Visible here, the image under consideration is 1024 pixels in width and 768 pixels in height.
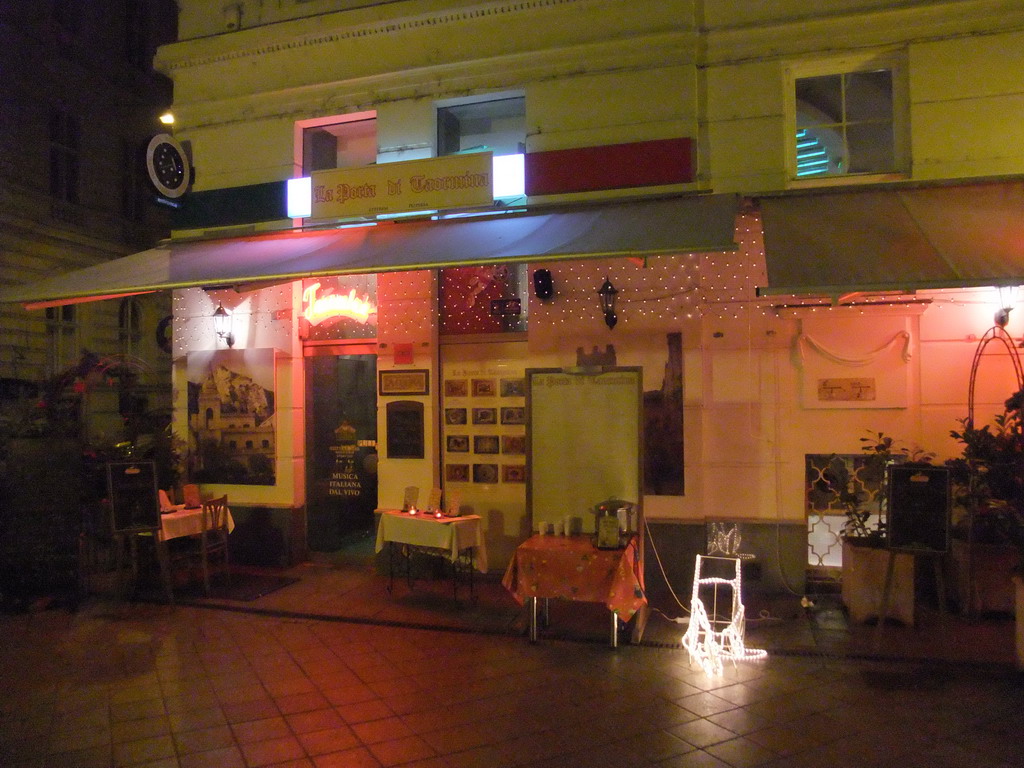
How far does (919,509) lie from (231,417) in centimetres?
806

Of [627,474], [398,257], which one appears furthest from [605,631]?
[398,257]

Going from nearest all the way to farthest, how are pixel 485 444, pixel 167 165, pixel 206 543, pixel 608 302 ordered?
pixel 608 302 → pixel 206 543 → pixel 485 444 → pixel 167 165

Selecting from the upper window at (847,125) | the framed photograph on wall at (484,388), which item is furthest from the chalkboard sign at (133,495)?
the upper window at (847,125)

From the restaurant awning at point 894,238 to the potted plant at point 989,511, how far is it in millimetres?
1374

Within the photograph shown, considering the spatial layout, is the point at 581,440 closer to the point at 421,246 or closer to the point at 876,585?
the point at 421,246

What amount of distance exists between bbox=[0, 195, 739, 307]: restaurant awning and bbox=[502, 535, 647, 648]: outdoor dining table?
2625 mm

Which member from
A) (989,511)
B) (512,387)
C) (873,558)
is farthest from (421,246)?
(989,511)

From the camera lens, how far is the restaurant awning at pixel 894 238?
583 cm

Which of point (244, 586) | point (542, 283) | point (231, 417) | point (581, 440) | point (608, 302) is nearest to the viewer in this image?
point (581, 440)

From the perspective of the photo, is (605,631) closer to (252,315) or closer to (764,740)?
(764,740)

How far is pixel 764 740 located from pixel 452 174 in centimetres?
607

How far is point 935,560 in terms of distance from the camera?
6391 millimetres

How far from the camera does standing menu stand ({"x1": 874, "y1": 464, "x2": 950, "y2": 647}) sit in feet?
19.9

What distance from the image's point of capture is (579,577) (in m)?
6.24
